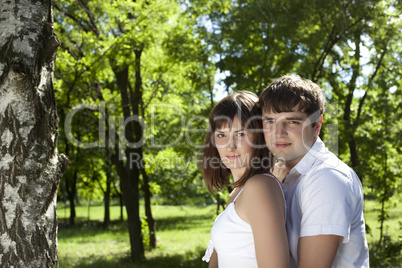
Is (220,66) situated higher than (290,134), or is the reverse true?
(220,66)

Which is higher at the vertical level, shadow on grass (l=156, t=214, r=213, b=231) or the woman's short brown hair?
the woman's short brown hair

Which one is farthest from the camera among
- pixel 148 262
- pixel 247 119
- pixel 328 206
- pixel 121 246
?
pixel 121 246

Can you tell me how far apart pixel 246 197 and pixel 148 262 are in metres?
10.1

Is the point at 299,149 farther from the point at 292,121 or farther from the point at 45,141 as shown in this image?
the point at 45,141

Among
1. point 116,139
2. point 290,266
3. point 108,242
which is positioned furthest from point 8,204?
point 108,242

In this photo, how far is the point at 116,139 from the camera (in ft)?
44.6

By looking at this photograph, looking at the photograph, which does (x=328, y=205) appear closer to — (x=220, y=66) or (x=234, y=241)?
(x=234, y=241)

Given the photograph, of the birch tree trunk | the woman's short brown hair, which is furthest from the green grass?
the birch tree trunk

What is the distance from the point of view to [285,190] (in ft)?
7.45

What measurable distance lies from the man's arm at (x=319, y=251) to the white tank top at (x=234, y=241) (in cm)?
32

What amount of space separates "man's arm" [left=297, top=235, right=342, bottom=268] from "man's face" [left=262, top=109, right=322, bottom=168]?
1.77 ft

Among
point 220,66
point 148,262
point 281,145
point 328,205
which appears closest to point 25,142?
point 281,145

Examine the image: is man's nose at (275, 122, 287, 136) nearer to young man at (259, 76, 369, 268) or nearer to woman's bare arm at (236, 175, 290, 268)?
young man at (259, 76, 369, 268)

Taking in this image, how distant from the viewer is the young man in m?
1.83
